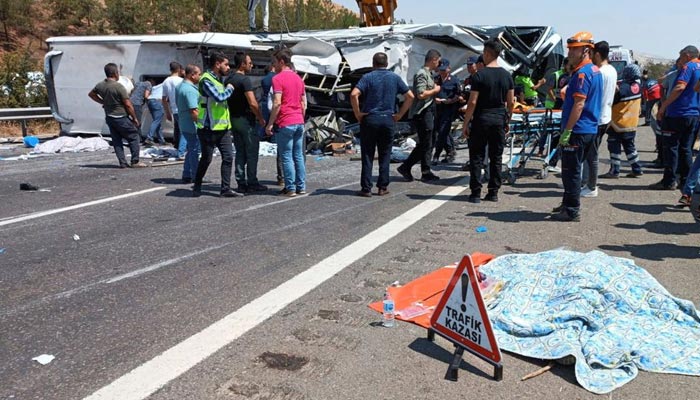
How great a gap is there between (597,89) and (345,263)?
377 centimetres

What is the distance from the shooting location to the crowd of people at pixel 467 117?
21.8ft

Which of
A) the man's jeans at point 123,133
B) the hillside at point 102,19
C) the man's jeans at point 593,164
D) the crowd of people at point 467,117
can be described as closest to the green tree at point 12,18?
the hillside at point 102,19

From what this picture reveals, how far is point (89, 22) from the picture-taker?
3500 centimetres

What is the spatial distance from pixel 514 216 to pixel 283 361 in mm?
4505

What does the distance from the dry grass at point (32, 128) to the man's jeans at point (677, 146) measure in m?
17.6

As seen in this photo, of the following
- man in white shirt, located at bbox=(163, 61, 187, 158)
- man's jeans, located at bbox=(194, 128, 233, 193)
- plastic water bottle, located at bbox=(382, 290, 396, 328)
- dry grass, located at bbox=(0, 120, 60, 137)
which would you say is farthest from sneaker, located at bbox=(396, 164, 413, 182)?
dry grass, located at bbox=(0, 120, 60, 137)

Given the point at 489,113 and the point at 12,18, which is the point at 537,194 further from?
the point at 12,18

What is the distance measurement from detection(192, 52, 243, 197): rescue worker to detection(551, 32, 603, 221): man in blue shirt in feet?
14.8

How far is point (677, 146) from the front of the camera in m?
8.27

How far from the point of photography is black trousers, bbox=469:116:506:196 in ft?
24.5

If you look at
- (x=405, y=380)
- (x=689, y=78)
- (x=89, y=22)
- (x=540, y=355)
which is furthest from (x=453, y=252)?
(x=89, y=22)

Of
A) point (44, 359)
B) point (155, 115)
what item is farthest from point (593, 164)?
point (155, 115)

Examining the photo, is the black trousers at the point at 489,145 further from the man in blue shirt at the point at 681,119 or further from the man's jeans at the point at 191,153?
the man's jeans at the point at 191,153

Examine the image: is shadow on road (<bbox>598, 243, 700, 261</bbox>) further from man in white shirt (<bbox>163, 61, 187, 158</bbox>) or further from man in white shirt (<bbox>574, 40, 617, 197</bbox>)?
man in white shirt (<bbox>163, 61, 187, 158</bbox>)
